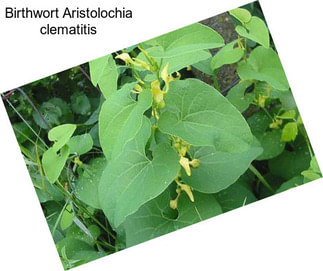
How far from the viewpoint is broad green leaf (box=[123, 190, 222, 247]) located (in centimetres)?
103

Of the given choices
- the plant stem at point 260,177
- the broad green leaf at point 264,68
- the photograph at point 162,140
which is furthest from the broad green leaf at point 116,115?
the plant stem at point 260,177

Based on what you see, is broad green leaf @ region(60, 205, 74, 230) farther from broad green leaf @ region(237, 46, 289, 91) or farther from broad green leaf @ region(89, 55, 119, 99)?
broad green leaf @ region(237, 46, 289, 91)

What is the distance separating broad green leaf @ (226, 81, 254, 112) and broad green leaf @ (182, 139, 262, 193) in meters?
0.16

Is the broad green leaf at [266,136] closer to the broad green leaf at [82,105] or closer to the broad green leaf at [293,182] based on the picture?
the broad green leaf at [293,182]

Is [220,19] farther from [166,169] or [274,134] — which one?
[166,169]

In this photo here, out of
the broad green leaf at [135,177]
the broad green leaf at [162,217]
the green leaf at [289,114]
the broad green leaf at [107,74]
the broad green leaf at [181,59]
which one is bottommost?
the broad green leaf at [162,217]

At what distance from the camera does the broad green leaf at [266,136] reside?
123 centimetres

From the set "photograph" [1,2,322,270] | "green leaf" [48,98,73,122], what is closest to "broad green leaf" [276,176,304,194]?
"photograph" [1,2,322,270]

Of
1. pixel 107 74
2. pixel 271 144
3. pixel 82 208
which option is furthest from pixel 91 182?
pixel 271 144

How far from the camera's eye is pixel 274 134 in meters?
1.25

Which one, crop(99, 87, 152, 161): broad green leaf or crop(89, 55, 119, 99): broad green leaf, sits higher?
crop(89, 55, 119, 99): broad green leaf

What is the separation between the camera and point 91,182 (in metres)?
1.13

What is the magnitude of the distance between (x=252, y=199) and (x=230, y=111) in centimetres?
35

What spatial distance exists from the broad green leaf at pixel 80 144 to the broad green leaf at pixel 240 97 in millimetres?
379
